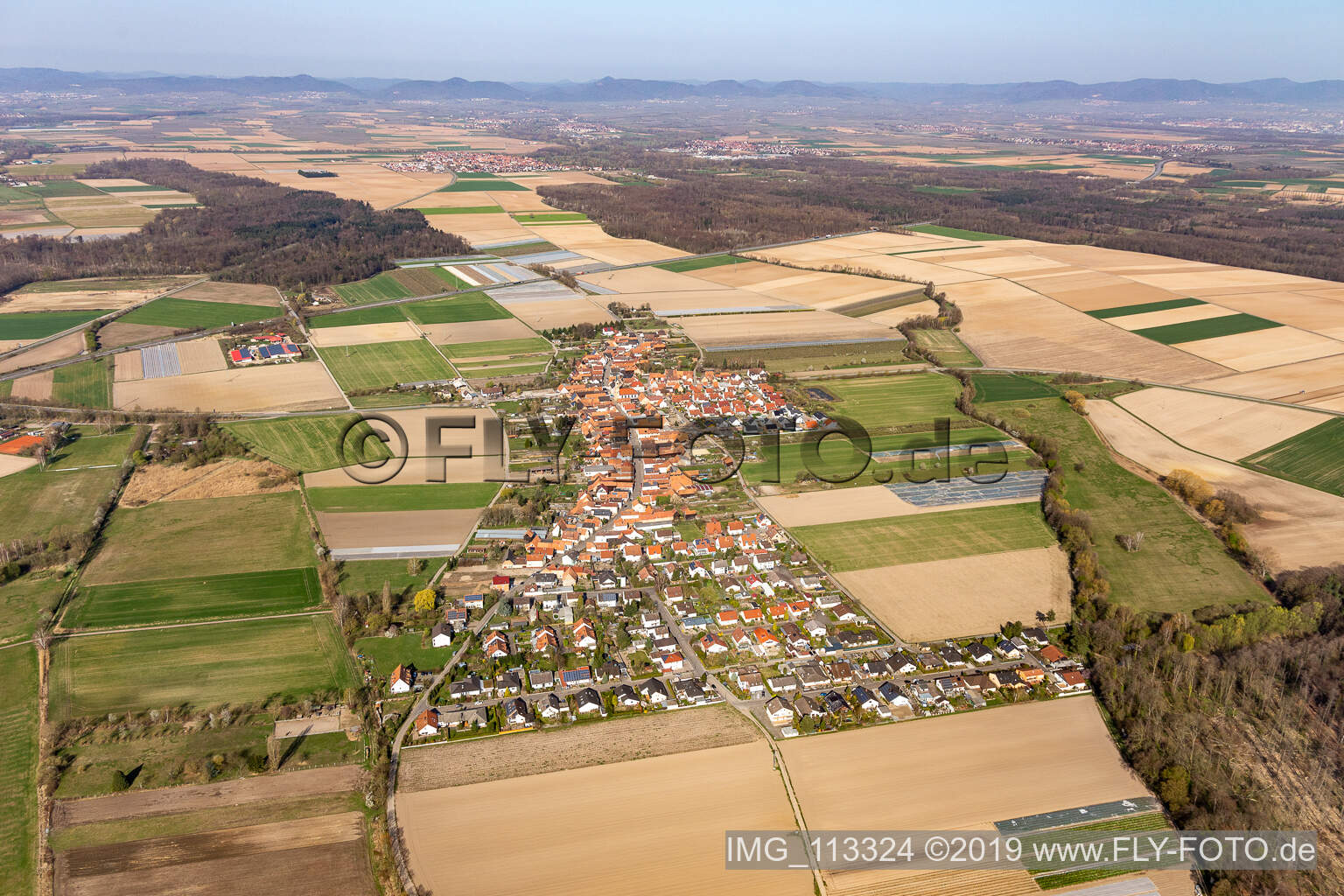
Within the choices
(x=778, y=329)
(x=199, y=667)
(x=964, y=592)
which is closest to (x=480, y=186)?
(x=778, y=329)

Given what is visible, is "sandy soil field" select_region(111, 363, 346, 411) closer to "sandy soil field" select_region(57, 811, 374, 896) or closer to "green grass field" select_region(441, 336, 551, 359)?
"green grass field" select_region(441, 336, 551, 359)

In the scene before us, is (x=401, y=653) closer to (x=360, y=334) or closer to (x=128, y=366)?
(x=128, y=366)

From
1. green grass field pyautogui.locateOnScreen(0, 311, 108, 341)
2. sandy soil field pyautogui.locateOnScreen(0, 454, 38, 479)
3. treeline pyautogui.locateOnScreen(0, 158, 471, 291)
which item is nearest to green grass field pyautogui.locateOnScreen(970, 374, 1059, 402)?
sandy soil field pyautogui.locateOnScreen(0, 454, 38, 479)

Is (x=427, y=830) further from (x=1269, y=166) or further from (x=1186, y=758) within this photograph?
(x=1269, y=166)

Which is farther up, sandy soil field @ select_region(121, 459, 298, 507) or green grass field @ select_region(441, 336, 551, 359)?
green grass field @ select_region(441, 336, 551, 359)

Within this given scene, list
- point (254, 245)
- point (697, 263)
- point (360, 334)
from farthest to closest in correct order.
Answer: point (697, 263) < point (254, 245) < point (360, 334)

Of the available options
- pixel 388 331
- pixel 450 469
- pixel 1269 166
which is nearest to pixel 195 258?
pixel 388 331
